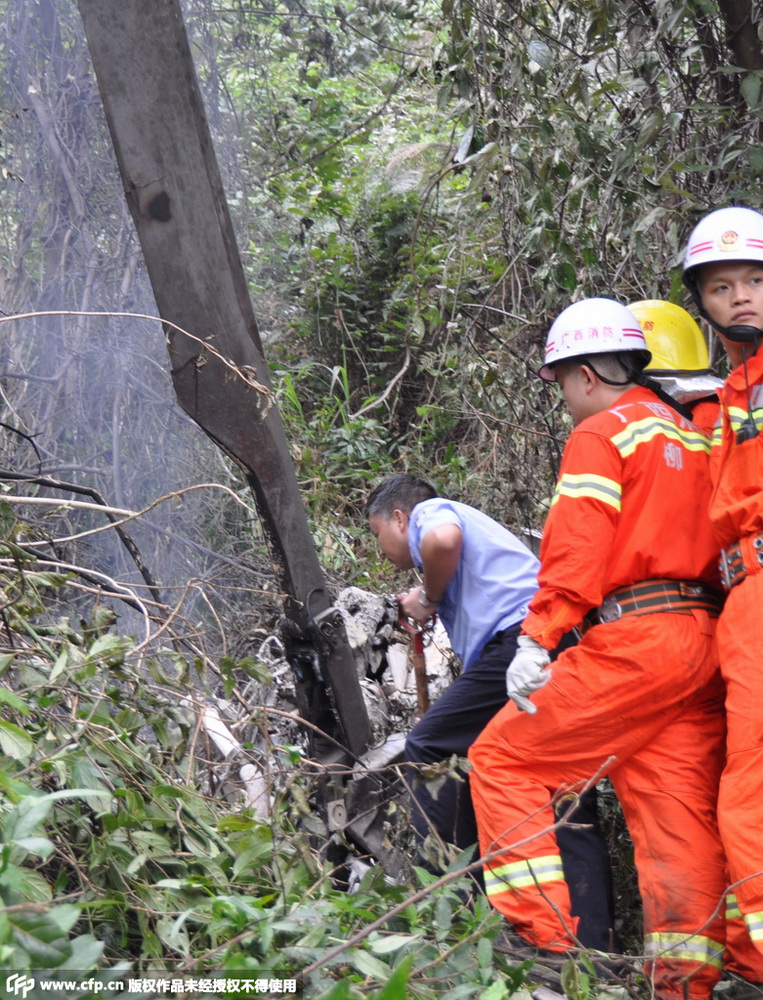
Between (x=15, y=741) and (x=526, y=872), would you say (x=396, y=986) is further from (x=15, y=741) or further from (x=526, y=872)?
(x=526, y=872)

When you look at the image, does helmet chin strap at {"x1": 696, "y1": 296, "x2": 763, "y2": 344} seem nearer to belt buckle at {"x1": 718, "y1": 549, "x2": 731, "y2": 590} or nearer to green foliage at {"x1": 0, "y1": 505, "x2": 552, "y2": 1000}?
belt buckle at {"x1": 718, "y1": 549, "x2": 731, "y2": 590}

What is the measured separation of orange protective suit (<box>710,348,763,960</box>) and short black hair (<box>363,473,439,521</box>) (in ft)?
4.37

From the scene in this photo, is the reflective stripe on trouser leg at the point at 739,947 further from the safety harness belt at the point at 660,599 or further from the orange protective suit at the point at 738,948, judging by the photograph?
the safety harness belt at the point at 660,599

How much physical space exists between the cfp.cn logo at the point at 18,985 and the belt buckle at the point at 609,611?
1.96 metres

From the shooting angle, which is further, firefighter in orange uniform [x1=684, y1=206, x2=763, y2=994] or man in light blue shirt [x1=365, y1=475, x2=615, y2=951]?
man in light blue shirt [x1=365, y1=475, x2=615, y2=951]

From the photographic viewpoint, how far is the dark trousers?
300 centimetres

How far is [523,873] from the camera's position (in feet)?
8.90

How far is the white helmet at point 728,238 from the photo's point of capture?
2.70 meters

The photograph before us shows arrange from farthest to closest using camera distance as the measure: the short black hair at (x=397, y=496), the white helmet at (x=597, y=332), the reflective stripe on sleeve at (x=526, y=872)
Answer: the short black hair at (x=397, y=496), the white helmet at (x=597, y=332), the reflective stripe on sleeve at (x=526, y=872)

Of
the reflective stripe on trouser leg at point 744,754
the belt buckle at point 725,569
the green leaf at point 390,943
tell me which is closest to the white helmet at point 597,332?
the belt buckle at point 725,569

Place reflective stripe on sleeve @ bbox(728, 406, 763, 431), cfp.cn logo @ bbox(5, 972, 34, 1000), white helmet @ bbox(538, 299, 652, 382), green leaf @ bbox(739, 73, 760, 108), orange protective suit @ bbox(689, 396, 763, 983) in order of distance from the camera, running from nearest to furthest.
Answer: cfp.cn logo @ bbox(5, 972, 34, 1000) < orange protective suit @ bbox(689, 396, 763, 983) < reflective stripe on sleeve @ bbox(728, 406, 763, 431) < white helmet @ bbox(538, 299, 652, 382) < green leaf @ bbox(739, 73, 760, 108)

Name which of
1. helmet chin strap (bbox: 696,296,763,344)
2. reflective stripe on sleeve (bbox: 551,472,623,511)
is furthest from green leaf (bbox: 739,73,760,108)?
reflective stripe on sleeve (bbox: 551,472,623,511)

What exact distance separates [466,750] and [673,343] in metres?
1.55

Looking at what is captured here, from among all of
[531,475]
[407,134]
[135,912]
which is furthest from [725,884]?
[407,134]
